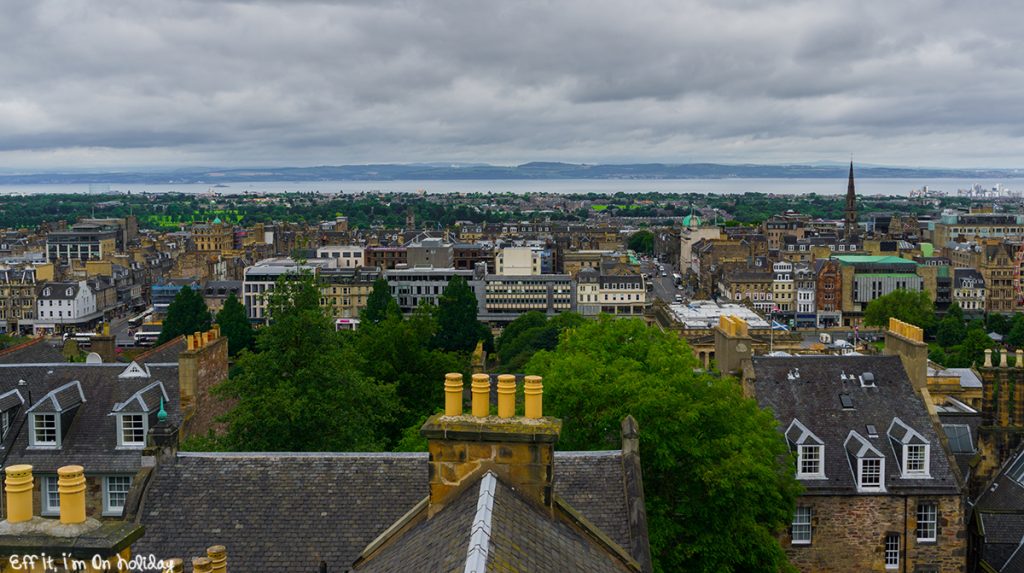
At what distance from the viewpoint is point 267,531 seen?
17.5m

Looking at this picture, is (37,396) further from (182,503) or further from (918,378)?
(918,378)

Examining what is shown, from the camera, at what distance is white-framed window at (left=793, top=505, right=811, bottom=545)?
3206 cm

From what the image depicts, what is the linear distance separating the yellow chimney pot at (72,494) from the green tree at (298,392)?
66.9ft

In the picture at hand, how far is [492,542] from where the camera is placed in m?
11.3

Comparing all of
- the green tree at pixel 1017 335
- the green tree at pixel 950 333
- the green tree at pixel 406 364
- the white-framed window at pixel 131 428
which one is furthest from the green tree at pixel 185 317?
the green tree at pixel 1017 335

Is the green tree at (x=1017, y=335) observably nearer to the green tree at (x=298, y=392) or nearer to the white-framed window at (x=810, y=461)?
the white-framed window at (x=810, y=461)

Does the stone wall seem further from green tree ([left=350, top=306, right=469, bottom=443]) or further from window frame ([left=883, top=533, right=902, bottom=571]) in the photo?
green tree ([left=350, top=306, right=469, bottom=443])

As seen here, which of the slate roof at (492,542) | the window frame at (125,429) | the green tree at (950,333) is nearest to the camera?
the slate roof at (492,542)

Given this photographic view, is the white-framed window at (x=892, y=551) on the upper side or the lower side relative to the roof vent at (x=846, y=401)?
lower

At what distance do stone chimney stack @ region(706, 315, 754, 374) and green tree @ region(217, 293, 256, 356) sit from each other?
69.7 metres

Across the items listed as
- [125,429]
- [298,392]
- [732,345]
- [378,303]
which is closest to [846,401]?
[732,345]

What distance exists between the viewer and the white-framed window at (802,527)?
32062 mm

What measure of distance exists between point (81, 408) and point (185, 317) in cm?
7309

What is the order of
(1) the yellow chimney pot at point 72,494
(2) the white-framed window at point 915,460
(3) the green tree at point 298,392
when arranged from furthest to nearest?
(2) the white-framed window at point 915,460
(3) the green tree at point 298,392
(1) the yellow chimney pot at point 72,494
